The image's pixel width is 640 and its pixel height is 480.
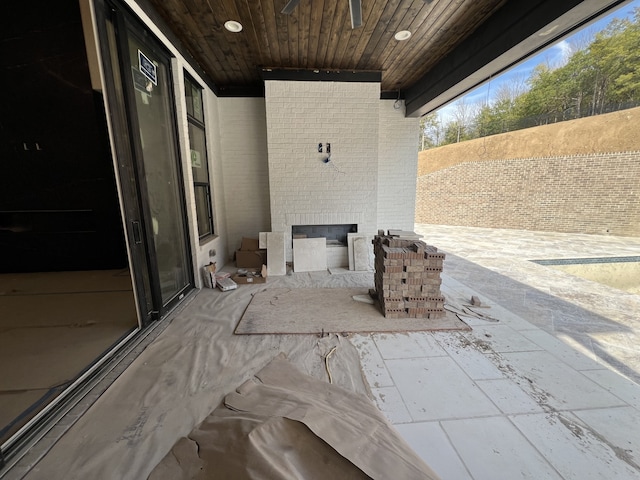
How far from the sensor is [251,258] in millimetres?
4277

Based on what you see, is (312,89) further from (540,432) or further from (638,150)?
(638,150)

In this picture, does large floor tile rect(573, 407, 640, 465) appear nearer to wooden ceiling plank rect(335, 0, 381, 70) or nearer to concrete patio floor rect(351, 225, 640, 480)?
concrete patio floor rect(351, 225, 640, 480)

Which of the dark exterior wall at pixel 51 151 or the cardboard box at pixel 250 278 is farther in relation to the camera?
the cardboard box at pixel 250 278

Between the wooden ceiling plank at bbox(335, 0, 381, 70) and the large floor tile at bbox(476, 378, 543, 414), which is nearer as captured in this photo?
the large floor tile at bbox(476, 378, 543, 414)

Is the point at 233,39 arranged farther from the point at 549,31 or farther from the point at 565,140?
the point at 565,140

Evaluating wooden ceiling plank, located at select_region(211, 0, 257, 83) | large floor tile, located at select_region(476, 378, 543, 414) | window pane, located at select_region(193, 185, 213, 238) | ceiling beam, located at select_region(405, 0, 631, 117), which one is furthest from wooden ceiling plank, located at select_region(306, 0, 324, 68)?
large floor tile, located at select_region(476, 378, 543, 414)

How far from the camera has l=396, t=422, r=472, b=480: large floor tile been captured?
1.14 meters

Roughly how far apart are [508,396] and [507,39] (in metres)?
3.33

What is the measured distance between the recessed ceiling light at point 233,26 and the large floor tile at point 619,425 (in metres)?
4.41

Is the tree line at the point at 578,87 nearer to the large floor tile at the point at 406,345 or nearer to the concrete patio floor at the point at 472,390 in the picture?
the concrete patio floor at the point at 472,390

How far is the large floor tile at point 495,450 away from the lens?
114 cm

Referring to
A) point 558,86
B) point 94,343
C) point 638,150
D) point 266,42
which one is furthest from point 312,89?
point 558,86

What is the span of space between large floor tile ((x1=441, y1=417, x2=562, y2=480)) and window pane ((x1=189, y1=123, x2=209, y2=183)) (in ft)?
12.7

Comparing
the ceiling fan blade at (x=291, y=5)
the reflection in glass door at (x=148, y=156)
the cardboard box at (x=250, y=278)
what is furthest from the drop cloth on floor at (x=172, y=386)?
the ceiling fan blade at (x=291, y=5)
